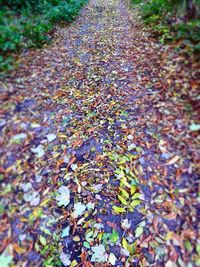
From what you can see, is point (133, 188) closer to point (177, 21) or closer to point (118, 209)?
point (118, 209)

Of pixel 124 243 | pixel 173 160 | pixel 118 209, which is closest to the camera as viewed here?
pixel 124 243

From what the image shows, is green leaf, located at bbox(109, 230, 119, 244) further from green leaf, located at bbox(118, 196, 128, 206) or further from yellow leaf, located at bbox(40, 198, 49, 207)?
yellow leaf, located at bbox(40, 198, 49, 207)

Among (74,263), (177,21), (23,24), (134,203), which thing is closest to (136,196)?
(134,203)

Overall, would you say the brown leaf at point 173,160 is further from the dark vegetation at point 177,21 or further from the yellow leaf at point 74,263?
the dark vegetation at point 177,21

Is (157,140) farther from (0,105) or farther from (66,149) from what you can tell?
(0,105)

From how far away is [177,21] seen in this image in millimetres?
5250

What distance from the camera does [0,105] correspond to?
3.41 metres

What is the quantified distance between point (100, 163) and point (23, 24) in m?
4.18

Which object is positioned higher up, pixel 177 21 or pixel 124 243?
pixel 177 21

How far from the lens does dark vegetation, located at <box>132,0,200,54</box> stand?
14.5 ft

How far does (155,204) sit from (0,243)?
1.57 meters

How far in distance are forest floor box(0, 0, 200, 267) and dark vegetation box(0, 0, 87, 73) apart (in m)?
0.33

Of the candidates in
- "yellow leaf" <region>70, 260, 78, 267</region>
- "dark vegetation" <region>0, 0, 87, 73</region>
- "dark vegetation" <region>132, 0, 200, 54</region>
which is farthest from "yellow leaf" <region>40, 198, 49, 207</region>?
"dark vegetation" <region>132, 0, 200, 54</region>

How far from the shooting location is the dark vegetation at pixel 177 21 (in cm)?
443
